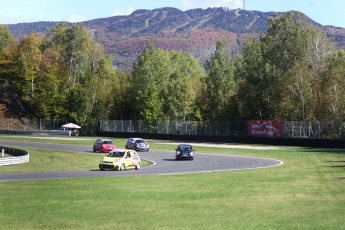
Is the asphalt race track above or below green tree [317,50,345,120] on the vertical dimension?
below

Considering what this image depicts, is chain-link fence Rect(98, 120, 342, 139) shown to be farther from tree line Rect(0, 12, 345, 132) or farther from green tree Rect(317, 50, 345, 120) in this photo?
green tree Rect(317, 50, 345, 120)

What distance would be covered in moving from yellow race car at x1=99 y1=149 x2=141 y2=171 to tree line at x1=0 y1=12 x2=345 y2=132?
4406 centimetres

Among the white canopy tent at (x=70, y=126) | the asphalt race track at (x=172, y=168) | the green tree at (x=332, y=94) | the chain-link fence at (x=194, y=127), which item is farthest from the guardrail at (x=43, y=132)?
the asphalt race track at (x=172, y=168)

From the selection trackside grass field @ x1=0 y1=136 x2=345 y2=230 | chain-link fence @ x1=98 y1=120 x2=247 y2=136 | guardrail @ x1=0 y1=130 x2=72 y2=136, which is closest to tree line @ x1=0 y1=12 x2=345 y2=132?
chain-link fence @ x1=98 y1=120 x2=247 y2=136

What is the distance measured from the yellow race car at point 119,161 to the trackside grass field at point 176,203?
8.13m

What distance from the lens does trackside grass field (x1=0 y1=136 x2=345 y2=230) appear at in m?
15.0

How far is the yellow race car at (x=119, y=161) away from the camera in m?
→ 37.4

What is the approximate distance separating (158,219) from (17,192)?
342 inches

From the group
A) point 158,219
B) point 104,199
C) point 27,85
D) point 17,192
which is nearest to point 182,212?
point 158,219

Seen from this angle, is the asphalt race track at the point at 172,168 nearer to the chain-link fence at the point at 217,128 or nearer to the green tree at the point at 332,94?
the chain-link fence at the point at 217,128

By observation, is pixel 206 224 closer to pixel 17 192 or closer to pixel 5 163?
pixel 17 192

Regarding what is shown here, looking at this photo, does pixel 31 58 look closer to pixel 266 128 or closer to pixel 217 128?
pixel 217 128

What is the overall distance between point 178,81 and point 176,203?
86.6 metres

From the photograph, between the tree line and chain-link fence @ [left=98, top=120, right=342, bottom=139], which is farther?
the tree line
